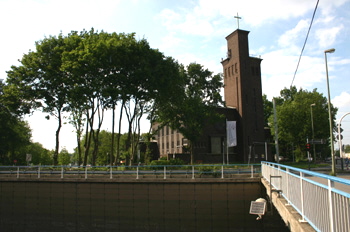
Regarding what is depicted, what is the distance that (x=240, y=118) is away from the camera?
57125 millimetres

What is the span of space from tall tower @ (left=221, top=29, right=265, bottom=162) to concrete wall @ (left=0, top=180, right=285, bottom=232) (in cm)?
3656

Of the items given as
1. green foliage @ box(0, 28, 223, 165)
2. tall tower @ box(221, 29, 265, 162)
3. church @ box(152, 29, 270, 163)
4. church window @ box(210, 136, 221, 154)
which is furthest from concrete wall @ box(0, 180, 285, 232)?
church window @ box(210, 136, 221, 154)

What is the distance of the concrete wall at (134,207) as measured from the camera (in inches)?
771

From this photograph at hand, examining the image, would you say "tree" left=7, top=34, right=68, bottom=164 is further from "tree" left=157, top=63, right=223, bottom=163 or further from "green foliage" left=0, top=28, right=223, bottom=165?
"tree" left=157, top=63, right=223, bottom=163

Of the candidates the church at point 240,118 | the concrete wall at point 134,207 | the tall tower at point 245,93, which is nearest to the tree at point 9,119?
the concrete wall at point 134,207

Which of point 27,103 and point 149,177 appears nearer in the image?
point 149,177

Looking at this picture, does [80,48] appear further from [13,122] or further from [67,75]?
[13,122]

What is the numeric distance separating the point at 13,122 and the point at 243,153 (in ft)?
125

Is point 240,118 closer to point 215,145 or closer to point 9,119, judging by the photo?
point 215,145

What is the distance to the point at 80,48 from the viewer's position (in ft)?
96.7

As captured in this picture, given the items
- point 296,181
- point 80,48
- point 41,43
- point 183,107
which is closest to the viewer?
point 296,181

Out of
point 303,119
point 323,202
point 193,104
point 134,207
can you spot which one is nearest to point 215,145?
point 193,104

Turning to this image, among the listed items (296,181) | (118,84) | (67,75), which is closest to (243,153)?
(118,84)

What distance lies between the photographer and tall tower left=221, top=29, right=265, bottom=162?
5619cm
